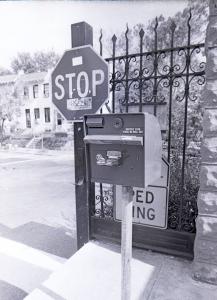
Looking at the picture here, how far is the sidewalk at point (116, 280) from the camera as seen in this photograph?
1862mm

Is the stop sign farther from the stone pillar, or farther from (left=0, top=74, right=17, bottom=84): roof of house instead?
(left=0, top=74, right=17, bottom=84): roof of house

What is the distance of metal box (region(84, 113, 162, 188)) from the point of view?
134 cm

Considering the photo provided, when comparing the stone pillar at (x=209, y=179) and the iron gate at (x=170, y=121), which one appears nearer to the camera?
the stone pillar at (x=209, y=179)

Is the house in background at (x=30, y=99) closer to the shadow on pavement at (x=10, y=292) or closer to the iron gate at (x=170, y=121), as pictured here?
the iron gate at (x=170, y=121)

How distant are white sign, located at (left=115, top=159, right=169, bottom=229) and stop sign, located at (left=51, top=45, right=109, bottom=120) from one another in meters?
0.86

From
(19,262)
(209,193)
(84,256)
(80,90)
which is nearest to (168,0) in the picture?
(80,90)

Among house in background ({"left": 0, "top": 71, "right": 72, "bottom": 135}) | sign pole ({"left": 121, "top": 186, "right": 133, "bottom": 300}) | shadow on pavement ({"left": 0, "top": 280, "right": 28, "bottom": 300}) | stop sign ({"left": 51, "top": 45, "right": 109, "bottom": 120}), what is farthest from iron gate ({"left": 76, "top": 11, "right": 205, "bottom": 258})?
house in background ({"left": 0, "top": 71, "right": 72, "bottom": 135})

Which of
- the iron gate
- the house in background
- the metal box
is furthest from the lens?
the house in background

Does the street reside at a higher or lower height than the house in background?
lower

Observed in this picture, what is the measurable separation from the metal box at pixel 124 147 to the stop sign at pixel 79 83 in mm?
782

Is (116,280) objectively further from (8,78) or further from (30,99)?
(30,99)

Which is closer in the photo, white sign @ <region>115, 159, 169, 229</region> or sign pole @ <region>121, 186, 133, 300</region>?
sign pole @ <region>121, 186, 133, 300</region>

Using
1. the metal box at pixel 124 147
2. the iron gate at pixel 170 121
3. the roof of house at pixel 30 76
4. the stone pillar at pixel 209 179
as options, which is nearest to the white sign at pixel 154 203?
the iron gate at pixel 170 121

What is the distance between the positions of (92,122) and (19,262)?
7.69 feet
